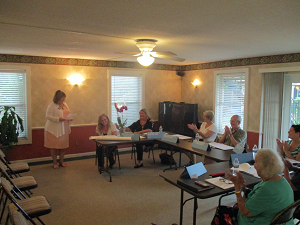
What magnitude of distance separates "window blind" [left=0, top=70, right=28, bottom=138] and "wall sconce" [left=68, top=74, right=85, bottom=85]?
1060mm

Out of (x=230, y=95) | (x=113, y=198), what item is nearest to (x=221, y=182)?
(x=113, y=198)

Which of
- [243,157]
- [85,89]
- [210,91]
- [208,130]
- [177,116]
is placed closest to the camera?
[243,157]

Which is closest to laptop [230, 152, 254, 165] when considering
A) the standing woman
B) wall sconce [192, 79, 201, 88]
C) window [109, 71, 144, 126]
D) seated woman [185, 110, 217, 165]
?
seated woman [185, 110, 217, 165]

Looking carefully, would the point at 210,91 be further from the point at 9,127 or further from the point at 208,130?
the point at 9,127

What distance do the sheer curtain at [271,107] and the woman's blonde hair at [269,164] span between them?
12.1 feet

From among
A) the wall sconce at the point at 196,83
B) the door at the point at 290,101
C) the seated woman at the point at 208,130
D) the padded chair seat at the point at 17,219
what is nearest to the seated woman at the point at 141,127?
the seated woman at the point at 208,130

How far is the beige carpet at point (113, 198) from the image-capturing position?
3.31 m

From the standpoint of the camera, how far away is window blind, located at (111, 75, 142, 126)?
6.94m

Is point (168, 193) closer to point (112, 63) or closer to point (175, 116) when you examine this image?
point (175, 116)

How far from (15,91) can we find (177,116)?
4.10 meters

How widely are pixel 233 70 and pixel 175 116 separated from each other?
6.49 feet

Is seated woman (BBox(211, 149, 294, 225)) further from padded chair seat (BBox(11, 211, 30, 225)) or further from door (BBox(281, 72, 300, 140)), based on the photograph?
door (BBox(281, 72, 300, 140))

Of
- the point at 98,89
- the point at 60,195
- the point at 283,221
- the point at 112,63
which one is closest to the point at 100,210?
the point at 60,195

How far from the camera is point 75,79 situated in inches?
252
